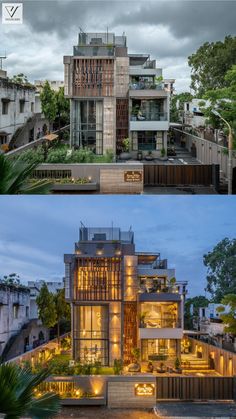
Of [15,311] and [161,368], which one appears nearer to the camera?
[161,368]

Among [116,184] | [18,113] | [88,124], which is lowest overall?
[116,184]

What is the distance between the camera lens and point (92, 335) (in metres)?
5.52

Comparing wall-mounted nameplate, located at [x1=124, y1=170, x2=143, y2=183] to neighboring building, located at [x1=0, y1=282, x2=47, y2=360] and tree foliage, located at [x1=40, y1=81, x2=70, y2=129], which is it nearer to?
tree foliage, located at [x1=40, y1=81, x2=70, y2=129]

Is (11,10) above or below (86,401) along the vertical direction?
above

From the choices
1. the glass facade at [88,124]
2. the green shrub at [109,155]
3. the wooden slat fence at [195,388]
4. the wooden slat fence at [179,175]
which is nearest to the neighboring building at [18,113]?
the glass facade at [88,124]

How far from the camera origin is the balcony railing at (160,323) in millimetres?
5590

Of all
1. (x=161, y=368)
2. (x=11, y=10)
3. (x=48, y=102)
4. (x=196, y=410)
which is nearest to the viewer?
(x=196, y=410)

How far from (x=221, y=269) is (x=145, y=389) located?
1373 millimetres

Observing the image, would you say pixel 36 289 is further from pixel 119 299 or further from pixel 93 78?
pixel 93 78

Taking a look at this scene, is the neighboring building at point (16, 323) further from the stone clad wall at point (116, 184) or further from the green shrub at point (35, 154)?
the stone clad wall at point (116, 184)

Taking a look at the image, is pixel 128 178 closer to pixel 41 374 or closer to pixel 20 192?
pixel 20 192

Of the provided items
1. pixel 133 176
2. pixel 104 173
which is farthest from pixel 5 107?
pixel 133 176

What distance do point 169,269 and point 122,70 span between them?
2115 mm

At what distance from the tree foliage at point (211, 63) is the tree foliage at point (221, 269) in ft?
5.90
